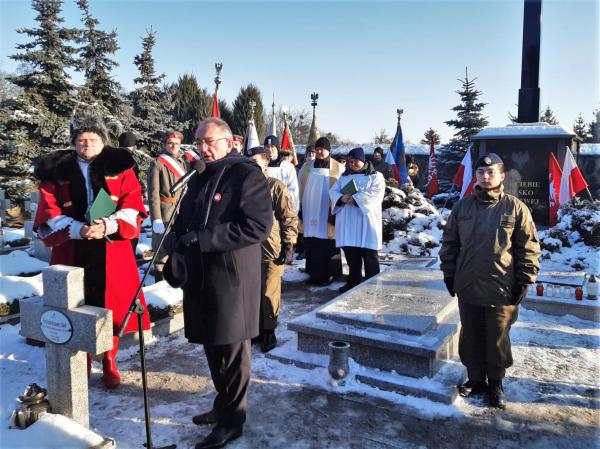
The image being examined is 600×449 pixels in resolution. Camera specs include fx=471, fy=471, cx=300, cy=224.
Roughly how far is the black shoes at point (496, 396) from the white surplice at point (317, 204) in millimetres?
3854

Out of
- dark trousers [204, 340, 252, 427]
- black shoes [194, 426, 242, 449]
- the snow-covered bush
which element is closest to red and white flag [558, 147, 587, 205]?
the snow-covered bush

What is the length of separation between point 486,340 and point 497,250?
0.73 meters

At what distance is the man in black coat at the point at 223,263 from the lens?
111 inches

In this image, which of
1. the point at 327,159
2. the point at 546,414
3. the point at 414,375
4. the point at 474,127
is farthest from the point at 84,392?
the point at 474,127

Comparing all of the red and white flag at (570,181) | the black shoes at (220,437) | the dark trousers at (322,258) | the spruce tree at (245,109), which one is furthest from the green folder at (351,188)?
the spruce tree at (245,109)

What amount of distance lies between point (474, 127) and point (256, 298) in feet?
65.0

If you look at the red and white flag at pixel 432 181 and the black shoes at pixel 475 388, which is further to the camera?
the red and white flag at pixel 432 181

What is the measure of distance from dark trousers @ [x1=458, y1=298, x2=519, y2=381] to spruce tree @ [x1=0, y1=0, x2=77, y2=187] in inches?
641

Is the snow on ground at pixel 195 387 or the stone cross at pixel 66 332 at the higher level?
the stone cross at pixel 66 332

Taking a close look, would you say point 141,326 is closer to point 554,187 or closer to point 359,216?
point 359,216

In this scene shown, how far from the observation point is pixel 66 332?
290 cm

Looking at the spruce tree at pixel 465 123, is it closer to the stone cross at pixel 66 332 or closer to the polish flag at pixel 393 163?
the polish flag at pixel 393 163

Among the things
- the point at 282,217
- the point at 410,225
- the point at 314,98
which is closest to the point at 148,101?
the point at 314,98

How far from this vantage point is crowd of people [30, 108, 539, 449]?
9.50 ft
